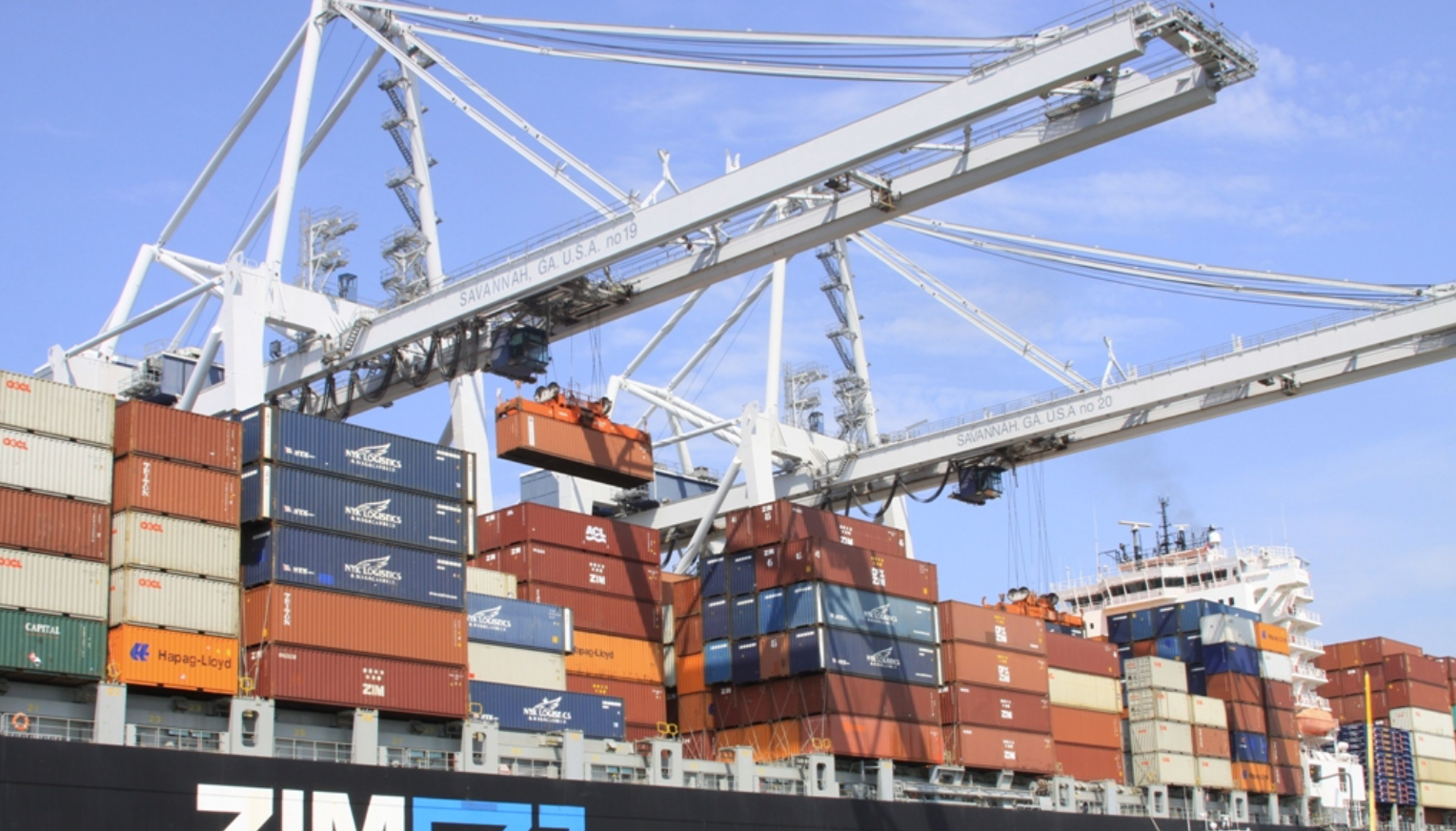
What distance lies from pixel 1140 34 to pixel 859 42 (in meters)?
6.09

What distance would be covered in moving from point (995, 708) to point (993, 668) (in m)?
0.97

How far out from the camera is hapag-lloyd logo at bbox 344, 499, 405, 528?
25.5 m

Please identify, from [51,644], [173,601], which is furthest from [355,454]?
[51,644]

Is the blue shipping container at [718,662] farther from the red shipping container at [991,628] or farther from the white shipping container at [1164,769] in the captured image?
the white shipping container at [1164,769]

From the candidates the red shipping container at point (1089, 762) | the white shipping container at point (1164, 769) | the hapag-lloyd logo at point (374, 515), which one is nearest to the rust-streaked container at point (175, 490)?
the hapag-lloyd logo at point (374, 515)

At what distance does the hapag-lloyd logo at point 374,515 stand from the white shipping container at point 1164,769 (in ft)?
82.5

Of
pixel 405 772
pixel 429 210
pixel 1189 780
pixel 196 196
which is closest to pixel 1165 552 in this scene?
pixel 1189 780

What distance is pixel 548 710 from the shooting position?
2884 centimetres

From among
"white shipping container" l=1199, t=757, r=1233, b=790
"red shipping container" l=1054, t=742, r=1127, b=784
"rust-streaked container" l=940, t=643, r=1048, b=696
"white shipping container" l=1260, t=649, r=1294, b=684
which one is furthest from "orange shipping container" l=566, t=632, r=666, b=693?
"white shipping container" l=1260, t=649, r=1294, b=684

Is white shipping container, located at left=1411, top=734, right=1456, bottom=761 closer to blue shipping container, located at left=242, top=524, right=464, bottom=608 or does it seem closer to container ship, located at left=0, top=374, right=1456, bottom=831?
container ship, located at left=0, top=374, right=1456, bottom=831

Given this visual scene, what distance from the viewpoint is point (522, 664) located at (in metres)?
29.0

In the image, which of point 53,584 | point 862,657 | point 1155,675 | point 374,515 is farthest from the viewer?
point 1155,675

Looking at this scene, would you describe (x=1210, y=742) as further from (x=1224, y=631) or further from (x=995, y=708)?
(x=995, y=708)

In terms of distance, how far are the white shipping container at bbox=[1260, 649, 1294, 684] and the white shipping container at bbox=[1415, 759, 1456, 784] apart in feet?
27.1
